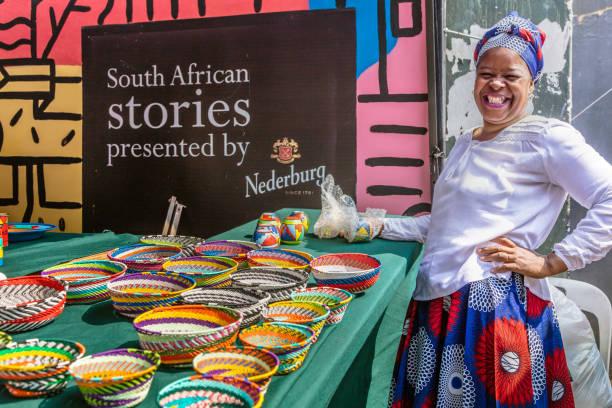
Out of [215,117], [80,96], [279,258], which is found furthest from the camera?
[80,96]

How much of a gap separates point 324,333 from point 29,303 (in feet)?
1.98

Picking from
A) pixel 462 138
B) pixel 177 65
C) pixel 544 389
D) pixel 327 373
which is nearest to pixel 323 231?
pixel 462 138

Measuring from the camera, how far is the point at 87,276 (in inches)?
58.8

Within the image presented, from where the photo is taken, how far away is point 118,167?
12.9ft

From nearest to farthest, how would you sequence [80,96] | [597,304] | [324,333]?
[324,333], [597,304], [80,96]

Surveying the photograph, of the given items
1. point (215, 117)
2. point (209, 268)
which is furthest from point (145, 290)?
point (215, 117)

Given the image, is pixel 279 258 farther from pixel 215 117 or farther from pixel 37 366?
pixel 215 117

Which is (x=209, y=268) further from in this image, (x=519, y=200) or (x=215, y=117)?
(x=215, y=117)

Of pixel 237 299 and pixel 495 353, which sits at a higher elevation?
pixel 237 299

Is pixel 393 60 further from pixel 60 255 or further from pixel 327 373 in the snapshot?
pixel 327 373

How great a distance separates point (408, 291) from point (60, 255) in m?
1.29

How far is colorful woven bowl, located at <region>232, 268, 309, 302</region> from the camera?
132cm

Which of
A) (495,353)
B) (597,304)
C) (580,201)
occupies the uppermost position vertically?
(580,201)

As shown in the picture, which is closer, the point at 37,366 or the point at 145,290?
the point at 37,366
